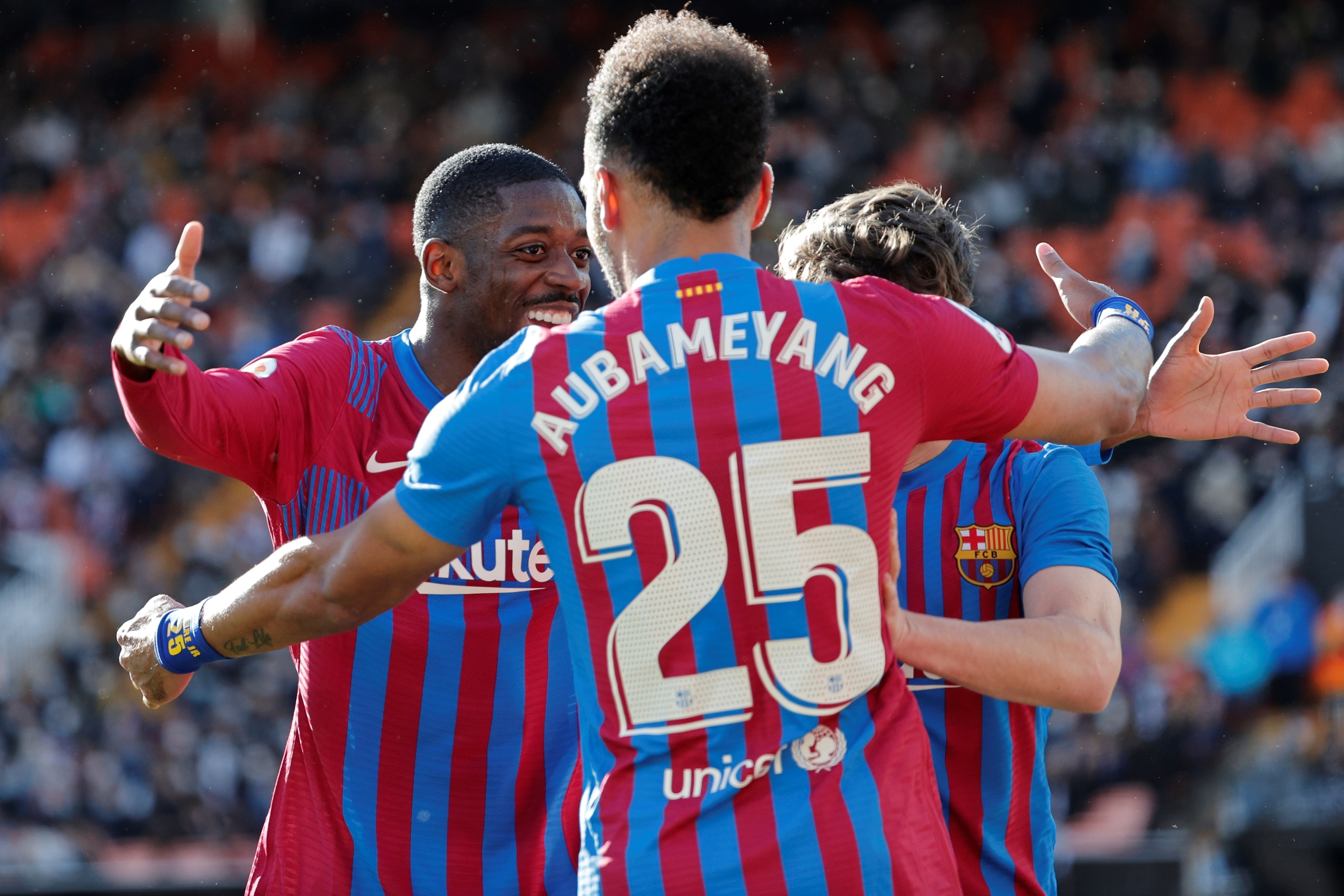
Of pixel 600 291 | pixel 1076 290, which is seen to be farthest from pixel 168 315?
pixel 600 291

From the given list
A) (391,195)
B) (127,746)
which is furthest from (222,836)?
(391,195)

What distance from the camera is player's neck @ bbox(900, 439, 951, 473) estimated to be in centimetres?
255

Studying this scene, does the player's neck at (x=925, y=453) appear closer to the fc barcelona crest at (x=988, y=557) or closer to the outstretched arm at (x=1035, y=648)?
the fc barcelona crest at (x=988, y=557)

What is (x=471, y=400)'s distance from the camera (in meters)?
1.99

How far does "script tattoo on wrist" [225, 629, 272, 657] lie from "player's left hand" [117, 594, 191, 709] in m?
0.20

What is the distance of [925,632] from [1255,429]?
3.20 ft

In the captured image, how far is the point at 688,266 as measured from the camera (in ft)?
6.67

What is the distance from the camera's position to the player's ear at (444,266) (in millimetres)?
3281

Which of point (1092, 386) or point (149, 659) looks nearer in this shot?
point (1092, 386)

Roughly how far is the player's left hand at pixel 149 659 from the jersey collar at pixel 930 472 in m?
1.43

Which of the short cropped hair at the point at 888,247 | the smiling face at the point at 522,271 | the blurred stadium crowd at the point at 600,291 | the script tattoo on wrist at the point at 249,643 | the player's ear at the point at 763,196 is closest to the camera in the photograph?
the player's ear at the point at 763,196

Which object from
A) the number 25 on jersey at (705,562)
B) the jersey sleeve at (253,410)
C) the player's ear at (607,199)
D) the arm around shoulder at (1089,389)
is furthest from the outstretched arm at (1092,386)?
the jersey sleeve at (253,410)

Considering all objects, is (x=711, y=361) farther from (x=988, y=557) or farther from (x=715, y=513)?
(x=988, y=557)

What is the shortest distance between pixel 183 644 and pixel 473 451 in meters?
0.82
